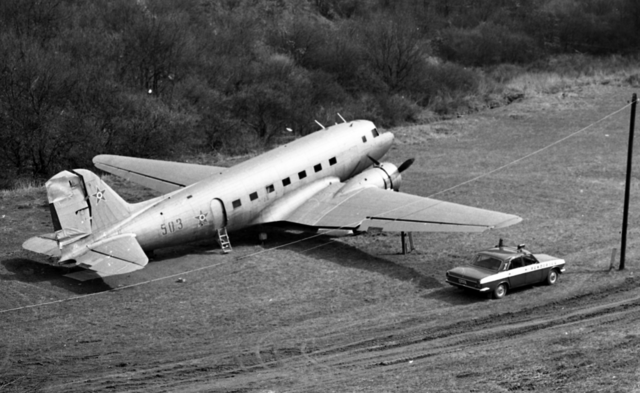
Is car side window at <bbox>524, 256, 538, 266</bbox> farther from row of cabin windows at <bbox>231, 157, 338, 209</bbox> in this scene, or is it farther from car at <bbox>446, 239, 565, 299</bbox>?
row of cabin windows at <bbox>231, 157, 338, 209</bbox>

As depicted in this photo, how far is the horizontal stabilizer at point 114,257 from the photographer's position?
2695cm

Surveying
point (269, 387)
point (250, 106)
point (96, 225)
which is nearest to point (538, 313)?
point (269, 387)

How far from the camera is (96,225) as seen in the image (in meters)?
28.5

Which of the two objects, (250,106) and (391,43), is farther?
(391,43)

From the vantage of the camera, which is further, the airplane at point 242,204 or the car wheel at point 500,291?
the airplane at point 242,204

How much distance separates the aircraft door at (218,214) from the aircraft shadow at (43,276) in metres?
5.08

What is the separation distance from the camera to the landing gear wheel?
2642 centimetres

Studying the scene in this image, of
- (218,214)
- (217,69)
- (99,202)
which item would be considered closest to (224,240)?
(218,214)

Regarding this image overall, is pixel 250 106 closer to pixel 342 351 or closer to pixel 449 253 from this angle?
pixel 449 253

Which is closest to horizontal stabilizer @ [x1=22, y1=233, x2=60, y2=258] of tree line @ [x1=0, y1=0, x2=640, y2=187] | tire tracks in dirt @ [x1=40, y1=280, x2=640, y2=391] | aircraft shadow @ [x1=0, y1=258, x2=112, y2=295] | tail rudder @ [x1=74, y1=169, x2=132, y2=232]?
aircraft shadow @ [x1=0, y1=258, x2=112, y2=295]

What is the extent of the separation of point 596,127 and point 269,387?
40100mm

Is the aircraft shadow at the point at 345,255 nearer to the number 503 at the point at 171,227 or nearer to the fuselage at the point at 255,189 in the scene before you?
the fuselage at the point at 255,189

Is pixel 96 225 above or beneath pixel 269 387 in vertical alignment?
above

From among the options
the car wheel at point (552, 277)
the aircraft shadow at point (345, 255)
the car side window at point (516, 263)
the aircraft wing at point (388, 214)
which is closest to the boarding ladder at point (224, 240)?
the aircraft shadow at point (345, 255)
